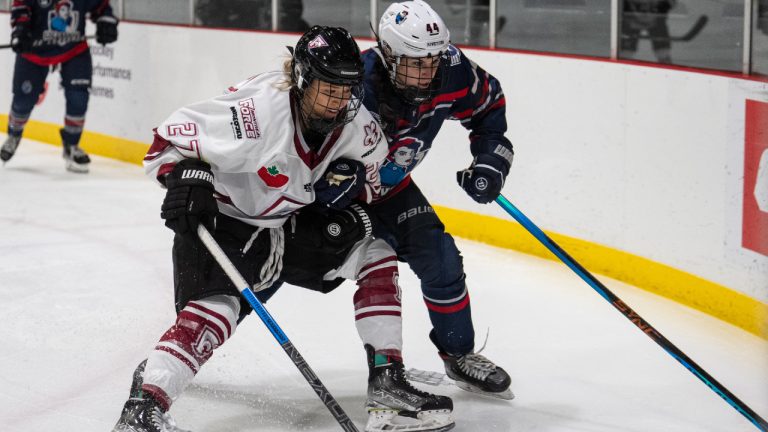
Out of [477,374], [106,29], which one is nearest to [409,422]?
[477,374]

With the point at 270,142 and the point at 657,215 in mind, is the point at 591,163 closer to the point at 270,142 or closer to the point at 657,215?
the point at 657,215

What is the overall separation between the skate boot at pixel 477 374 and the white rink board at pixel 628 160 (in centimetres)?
105

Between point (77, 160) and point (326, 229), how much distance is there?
3954mm

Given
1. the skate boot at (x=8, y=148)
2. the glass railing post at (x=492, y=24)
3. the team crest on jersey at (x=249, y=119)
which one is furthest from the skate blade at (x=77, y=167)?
the team crest on jersey at (x=249, y=119)

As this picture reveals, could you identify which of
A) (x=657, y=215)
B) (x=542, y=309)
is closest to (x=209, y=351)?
(x=542, y=309)

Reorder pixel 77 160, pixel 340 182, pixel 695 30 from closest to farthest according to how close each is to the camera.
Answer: pixel 340 182 → pixel 695 30 → pixel 77 160

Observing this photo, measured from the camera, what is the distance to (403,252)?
8.86ft

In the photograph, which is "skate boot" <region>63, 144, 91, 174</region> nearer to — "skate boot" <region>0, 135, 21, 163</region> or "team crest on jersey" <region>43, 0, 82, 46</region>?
"skate boot" <region>0, 135, 21, 163</region>

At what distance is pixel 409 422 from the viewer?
2551mm

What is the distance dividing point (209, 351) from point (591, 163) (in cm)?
222

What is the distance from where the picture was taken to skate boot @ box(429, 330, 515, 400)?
2824mm

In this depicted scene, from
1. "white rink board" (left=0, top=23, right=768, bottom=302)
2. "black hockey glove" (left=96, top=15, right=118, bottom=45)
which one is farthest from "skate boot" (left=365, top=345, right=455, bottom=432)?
"black hockey glove" (left=96, top=15, right=118, bottom=45)

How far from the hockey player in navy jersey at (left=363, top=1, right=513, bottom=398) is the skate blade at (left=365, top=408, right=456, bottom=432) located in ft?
1.01

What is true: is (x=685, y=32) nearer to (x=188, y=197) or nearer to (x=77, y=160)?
(x=188, y=197)
